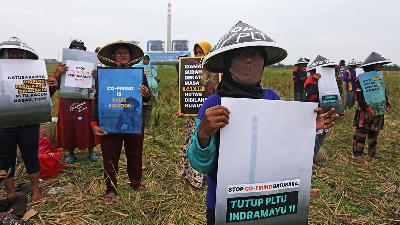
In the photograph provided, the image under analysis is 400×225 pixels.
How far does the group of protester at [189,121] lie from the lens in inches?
63.0

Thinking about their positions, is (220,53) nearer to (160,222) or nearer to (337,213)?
(160,222)

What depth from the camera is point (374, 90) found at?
18.1ft

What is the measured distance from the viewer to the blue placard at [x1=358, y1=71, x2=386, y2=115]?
547 centimetres

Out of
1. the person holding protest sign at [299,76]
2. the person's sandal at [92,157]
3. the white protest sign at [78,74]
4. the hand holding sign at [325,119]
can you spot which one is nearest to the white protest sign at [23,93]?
the white protest sign at [78,74]

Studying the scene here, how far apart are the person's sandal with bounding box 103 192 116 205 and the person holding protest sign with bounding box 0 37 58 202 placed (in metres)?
0.76

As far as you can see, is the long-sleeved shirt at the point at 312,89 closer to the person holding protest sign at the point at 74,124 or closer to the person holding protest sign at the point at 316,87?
the person holding protest sign at the point at 316,87

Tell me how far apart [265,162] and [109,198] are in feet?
9.02

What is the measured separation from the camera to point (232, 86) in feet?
5.52

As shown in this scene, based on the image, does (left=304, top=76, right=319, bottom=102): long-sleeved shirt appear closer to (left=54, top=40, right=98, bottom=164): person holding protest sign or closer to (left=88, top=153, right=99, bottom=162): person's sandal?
(left=54, top=40, right=98, bottom=164): person holding protest sign

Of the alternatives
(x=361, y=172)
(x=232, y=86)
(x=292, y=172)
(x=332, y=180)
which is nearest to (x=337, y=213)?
(x=332, y=180)

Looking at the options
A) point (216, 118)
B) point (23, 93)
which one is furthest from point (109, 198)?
→ point (216, 118)

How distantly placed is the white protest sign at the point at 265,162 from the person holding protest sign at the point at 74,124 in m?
4.16

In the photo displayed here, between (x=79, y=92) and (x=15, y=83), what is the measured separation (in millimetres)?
1383

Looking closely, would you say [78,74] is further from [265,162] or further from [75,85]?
[265,162]
